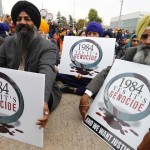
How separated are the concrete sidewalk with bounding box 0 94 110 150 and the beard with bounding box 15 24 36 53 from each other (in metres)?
0.79

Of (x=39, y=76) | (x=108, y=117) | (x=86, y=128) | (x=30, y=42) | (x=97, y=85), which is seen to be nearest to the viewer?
(x=39, y=76)

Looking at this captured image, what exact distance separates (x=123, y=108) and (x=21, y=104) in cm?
84

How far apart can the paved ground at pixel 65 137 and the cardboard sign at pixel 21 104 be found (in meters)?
0.07

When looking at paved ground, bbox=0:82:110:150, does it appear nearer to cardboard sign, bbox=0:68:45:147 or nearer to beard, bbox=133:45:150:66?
cardboard sign, bbox=0:68:45:147

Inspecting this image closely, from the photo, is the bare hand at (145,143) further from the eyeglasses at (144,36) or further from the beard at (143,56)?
the eyeglasses at (144,36)

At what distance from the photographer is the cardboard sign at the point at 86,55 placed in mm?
3031

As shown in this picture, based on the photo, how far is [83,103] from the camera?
84.8 inches

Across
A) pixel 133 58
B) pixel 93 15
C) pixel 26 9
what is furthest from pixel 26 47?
pixel 93 15

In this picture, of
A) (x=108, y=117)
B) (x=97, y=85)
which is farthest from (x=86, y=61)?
(x=108, y=117)

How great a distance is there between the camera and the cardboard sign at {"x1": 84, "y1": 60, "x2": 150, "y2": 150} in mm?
1746

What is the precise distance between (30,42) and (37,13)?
1.16 ft

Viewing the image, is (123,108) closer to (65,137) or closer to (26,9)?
(65,137)

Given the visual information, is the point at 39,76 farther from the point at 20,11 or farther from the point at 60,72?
the point at 60,72

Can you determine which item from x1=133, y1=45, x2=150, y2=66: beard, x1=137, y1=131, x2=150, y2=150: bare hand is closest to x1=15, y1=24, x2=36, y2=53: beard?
x1=133, y1=45, x2=150, y2=66: beard
